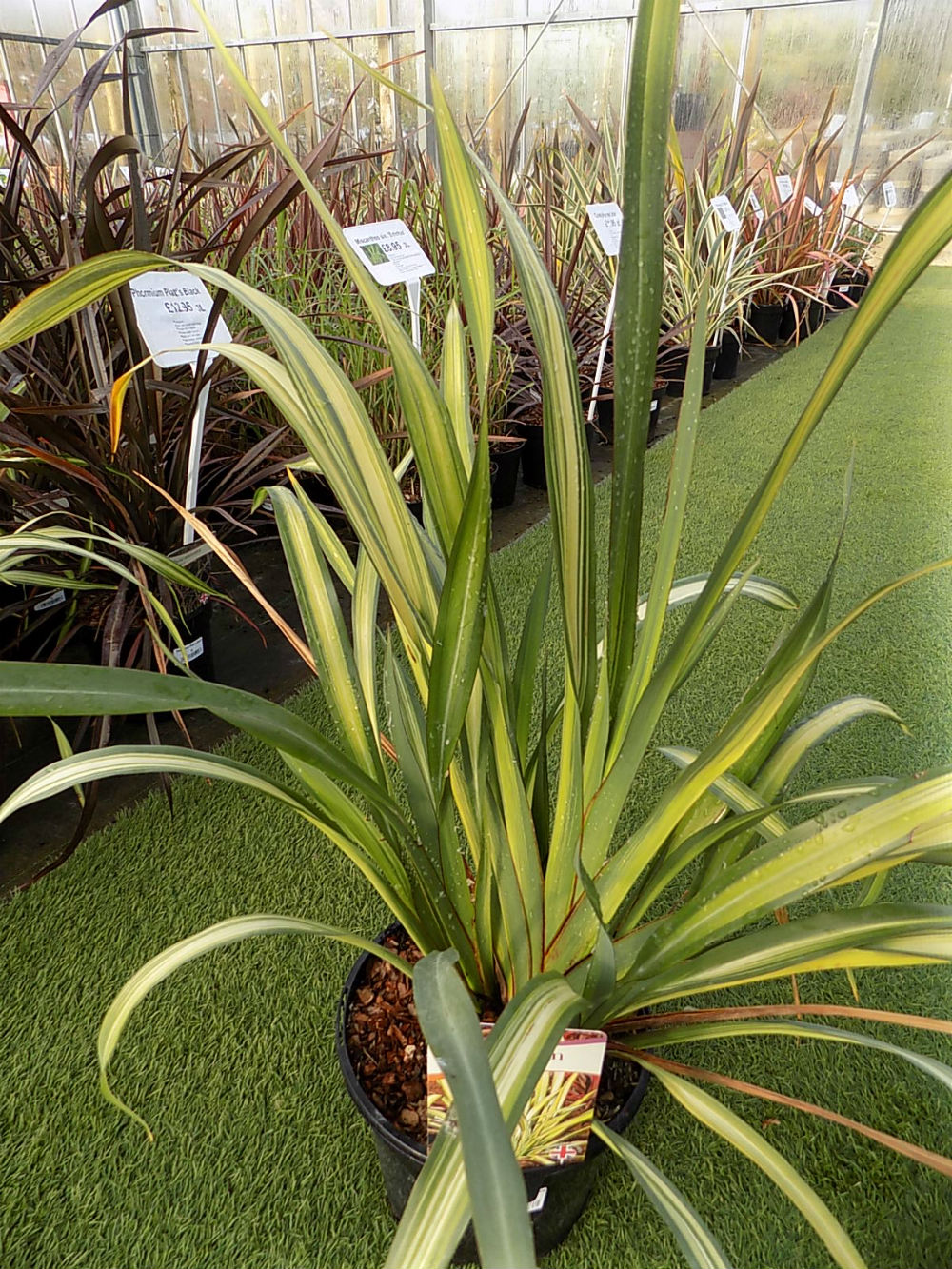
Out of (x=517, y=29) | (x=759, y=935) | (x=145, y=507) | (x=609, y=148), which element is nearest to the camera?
(x=759, y=935)

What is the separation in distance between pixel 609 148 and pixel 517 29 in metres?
2.86

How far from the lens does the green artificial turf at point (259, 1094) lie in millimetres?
652

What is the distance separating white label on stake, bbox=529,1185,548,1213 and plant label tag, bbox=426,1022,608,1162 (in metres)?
0.05

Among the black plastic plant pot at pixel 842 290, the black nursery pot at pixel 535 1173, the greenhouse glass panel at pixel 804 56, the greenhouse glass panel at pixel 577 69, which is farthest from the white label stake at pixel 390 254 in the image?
the greenhouse glass panel at pixel 804 56

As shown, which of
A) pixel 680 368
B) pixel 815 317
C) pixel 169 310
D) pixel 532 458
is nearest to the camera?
pixel 169 310

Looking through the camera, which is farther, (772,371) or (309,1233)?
(772,371)

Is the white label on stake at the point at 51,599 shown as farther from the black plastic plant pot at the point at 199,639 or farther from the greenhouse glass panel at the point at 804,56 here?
the greenhouse glass panel at the point at 804,56

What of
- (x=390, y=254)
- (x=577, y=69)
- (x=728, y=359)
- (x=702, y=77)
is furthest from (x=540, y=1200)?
(x=702, y=77)

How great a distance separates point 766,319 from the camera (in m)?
3.46

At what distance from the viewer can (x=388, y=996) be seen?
678mm

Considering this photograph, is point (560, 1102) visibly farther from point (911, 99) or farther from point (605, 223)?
point (911, 99)

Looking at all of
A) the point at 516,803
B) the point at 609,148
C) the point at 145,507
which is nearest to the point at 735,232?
the point at 609,148

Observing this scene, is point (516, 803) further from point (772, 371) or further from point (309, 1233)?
point (772, 371)

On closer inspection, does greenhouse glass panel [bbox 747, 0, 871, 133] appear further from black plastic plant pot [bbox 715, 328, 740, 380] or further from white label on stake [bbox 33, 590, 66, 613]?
white label on stake [bbox 33, 590, 66, 613]
